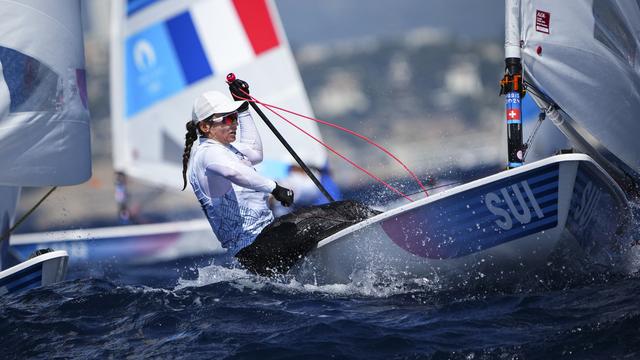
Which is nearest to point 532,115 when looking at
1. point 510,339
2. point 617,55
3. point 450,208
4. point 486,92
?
point 617,55

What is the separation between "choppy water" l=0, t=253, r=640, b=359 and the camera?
3.30m

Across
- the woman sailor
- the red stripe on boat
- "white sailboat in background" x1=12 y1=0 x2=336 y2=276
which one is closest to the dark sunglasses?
the woman sailor

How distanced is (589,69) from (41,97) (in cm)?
285

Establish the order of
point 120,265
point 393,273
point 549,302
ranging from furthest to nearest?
1. point 120,265
2. point 393,273
3. point 549,302

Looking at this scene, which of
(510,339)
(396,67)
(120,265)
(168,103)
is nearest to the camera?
(510,339)

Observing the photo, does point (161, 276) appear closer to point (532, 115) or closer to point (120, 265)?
point (120, 265)

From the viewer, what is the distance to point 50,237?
962 centimetres

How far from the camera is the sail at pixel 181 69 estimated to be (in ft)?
32.6

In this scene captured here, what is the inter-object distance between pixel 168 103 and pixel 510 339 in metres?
7.17

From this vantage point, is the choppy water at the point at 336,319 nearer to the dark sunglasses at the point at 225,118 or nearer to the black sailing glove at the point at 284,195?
the black sailing glove at the point at 284,195

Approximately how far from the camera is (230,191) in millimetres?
4348

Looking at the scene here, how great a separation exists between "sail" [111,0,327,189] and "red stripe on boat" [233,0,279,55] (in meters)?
0.01

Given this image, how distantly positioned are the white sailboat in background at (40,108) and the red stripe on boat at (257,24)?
4.86 m

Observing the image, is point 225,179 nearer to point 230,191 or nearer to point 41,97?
point 230,191
